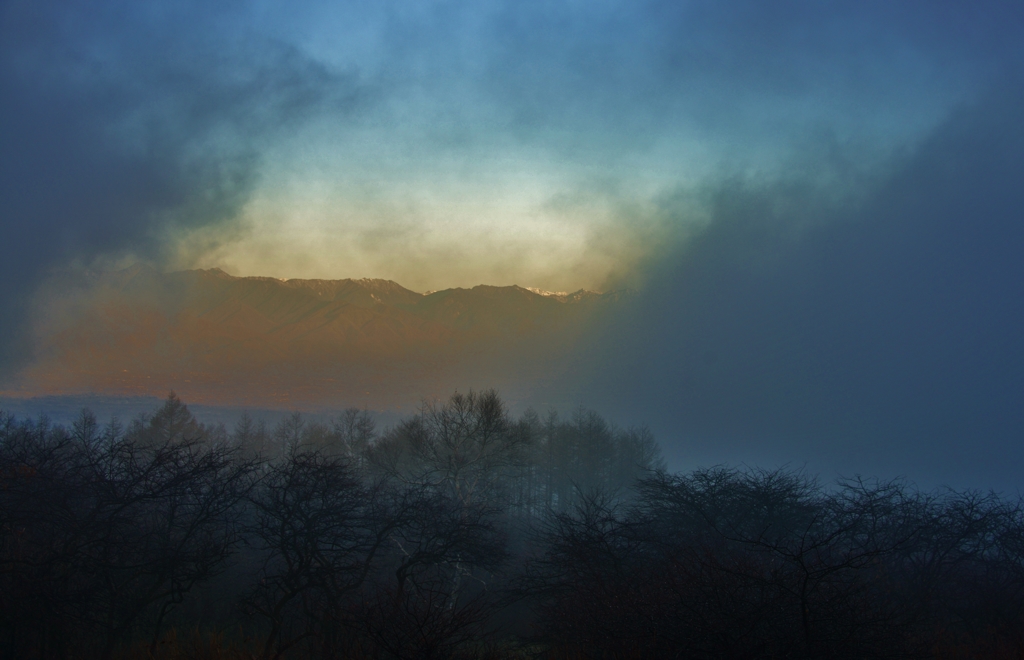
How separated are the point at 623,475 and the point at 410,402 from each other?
322ft

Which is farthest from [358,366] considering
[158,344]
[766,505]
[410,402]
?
[766,505]

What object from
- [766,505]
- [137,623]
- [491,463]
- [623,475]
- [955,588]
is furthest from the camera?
[623,475]

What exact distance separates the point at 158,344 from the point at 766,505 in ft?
705

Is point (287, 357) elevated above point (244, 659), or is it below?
above

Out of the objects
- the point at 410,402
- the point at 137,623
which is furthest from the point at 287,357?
the point at 137,623

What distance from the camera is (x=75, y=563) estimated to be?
12250 millimetres

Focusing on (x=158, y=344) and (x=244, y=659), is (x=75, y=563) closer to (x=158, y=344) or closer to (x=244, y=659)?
(x=244, y=659)

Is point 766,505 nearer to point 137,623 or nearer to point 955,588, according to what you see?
point 955,588

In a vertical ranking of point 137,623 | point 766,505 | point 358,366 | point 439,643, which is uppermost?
point 358,366

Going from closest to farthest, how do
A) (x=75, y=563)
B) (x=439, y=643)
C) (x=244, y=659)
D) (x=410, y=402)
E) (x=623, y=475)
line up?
(x=439, y=643), (x=244, y=659), (x=75, y=563), (x=623, y=475), (x=410, y=402)

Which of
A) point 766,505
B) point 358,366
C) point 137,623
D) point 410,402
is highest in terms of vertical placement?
point 358,366

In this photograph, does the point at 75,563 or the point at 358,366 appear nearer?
the point at 75,563

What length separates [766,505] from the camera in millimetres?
20938

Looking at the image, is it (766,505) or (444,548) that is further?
(766,505)
